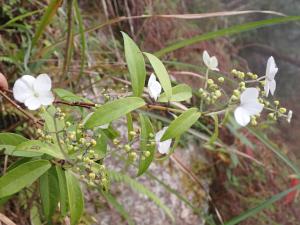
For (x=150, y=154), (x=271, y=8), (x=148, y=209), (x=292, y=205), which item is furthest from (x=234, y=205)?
(x=271, y=8)

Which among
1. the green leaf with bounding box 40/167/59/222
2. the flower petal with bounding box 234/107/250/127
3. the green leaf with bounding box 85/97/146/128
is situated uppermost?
the green leaf with bounding box 85/97/146/128

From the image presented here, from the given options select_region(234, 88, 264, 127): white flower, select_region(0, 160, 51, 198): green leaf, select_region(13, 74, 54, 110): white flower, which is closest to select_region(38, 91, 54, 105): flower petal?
select_region(13, 74, 54, 110): white flower

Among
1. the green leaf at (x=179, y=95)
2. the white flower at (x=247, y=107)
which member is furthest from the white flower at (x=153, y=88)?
the white flower at (x=247, y=107)

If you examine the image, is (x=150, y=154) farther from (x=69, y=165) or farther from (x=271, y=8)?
(x=271, y=8)

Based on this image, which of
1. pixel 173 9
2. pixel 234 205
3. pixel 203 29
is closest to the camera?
pixel 234 205

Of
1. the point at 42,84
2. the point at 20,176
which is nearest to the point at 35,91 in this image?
the point at 42,84

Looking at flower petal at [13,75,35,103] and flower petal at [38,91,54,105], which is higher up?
flower petal at [13,75,35,103]

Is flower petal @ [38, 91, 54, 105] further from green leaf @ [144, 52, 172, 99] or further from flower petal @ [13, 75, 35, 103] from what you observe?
green leaf @ [144, 52, 172, 99]
